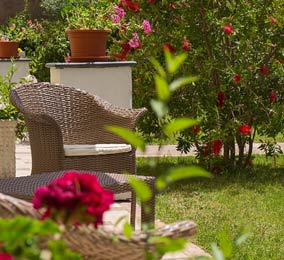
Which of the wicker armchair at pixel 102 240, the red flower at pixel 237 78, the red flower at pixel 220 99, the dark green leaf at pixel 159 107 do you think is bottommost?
the red flower at pixel 220 99

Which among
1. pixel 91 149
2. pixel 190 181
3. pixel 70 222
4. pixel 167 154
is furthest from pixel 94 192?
pixel 167 154

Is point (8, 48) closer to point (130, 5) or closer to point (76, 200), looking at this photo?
point (130, 5)

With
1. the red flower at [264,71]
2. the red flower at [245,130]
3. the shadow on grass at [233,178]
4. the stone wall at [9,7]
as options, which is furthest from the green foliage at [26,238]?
the stone wall at [9,7]

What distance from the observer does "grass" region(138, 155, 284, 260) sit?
17.0 ft

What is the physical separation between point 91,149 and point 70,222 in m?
3.94

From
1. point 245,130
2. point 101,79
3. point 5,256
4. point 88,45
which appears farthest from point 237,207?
point 5,256

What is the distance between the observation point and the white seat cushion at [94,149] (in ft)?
17.7

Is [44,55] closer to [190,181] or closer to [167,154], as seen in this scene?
[167,154]

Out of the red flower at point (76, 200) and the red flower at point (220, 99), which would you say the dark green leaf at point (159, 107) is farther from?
the red flower at point (220, 99)

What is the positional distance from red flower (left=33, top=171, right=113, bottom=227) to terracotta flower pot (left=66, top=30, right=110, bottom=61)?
18.3ft

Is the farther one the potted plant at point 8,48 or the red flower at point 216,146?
the potted plant at point 8,48

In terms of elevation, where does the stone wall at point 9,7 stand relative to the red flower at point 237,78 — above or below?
below

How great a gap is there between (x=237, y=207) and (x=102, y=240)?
467 cm

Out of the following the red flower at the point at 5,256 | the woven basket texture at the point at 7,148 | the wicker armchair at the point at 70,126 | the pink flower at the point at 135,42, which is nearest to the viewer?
the red flower at the point at 5,256
